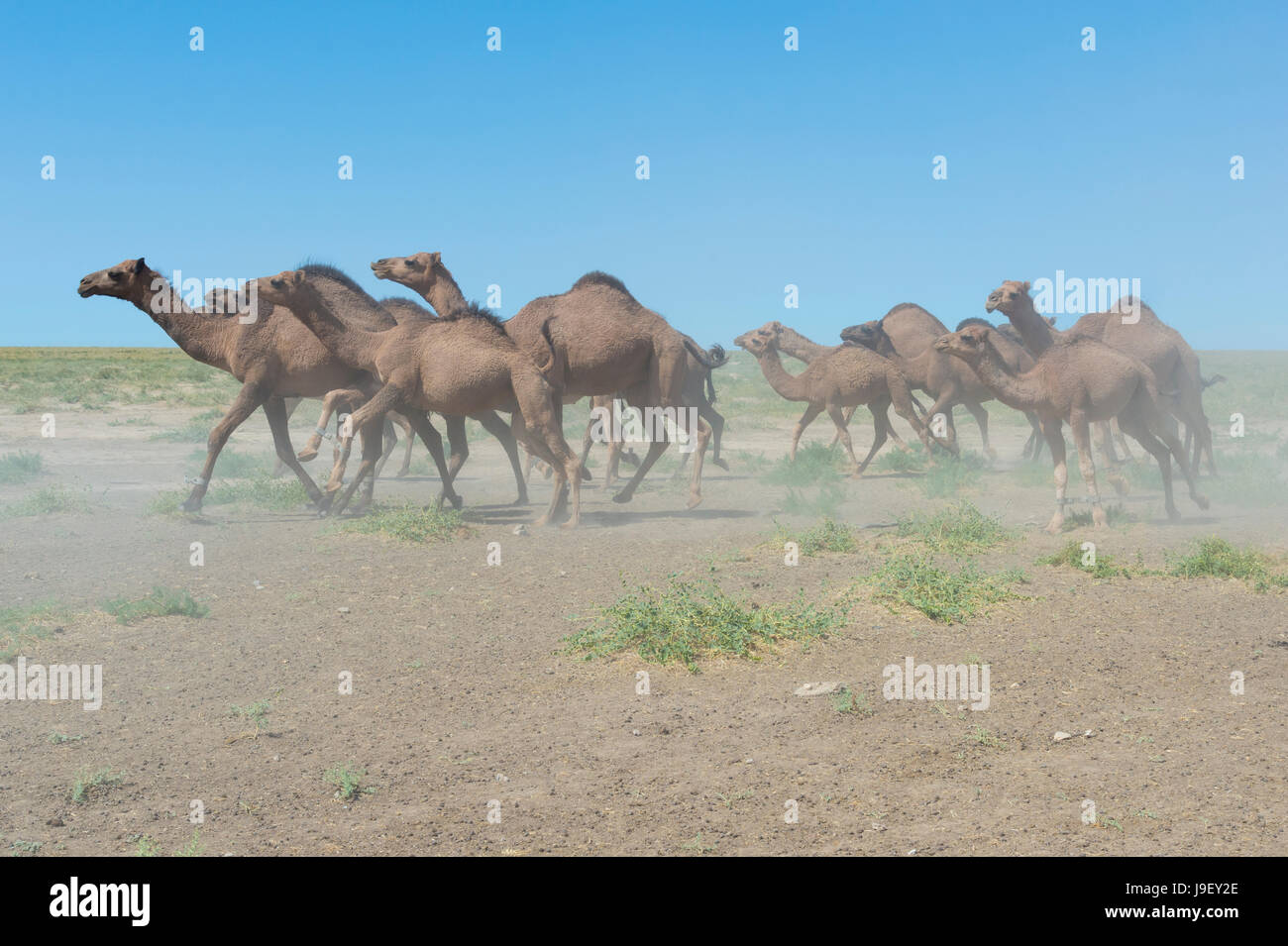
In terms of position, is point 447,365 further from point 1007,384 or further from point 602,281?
point 1007,384

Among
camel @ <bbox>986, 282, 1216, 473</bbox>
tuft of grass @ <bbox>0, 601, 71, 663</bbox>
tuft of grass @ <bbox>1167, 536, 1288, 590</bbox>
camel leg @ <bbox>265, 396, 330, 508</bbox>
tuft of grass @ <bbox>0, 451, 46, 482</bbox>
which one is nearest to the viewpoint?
tuft of grass @ <bbox>0, 601, 71, 663</bbox>

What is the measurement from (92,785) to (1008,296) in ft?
32.1

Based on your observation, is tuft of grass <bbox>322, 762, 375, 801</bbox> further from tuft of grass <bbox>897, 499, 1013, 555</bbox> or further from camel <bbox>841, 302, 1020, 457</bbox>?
camel <bbox>841, 302, 1020, 457</bbox>

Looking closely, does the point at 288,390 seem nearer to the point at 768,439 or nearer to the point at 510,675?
the point at 510,675

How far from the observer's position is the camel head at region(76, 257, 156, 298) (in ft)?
39.5

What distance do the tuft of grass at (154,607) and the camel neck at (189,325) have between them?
4.95 metres

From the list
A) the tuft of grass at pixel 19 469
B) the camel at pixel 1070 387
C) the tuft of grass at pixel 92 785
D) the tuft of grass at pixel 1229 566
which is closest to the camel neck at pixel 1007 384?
the camel at pixel 1070 387

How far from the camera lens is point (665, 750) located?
18.2 ft

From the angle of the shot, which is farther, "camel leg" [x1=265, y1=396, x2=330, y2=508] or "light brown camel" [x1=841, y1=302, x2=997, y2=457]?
"light brown camel" [x1=841, y1=302, x2=997, y2=457]

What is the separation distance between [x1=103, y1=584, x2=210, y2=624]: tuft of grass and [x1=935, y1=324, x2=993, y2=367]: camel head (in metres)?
7.44

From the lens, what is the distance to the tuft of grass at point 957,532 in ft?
33.3

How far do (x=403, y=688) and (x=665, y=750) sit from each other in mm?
1854

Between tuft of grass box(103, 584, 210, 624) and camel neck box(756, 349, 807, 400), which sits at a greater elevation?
camel neck box(756, 349, 807, 400)

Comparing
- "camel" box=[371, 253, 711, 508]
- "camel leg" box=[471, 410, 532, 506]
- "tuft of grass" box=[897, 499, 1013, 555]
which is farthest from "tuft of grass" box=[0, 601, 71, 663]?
"tuft of grass" box=[897, 499, 1013, 555]
